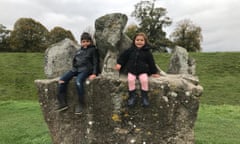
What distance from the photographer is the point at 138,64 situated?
4.74 m

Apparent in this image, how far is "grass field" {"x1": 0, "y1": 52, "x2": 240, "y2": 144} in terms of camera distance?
9.78 meters

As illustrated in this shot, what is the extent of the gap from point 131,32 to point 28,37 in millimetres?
14521

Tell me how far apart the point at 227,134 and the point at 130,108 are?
6141 millimetres

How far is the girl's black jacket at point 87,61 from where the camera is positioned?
505 cm

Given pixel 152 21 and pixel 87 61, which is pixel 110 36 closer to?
pixel 87 61

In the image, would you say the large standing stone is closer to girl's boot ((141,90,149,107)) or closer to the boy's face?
the boy's face

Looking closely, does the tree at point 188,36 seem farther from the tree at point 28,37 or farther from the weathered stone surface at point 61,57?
the weathered stone surface at point 61,57

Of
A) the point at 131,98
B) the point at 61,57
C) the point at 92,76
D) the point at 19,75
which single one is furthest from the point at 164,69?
the point at 131,98

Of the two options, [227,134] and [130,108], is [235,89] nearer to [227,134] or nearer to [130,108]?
[227,134]

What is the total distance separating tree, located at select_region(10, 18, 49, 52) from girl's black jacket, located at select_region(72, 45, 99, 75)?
3930cm

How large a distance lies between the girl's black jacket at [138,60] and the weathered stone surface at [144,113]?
0.21m

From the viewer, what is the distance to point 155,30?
43.8m

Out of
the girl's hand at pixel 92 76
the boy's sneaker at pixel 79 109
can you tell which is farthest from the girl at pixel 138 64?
the boy's sneaker at pixel 79 109

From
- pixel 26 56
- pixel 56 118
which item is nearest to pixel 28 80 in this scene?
pixel 26 56
